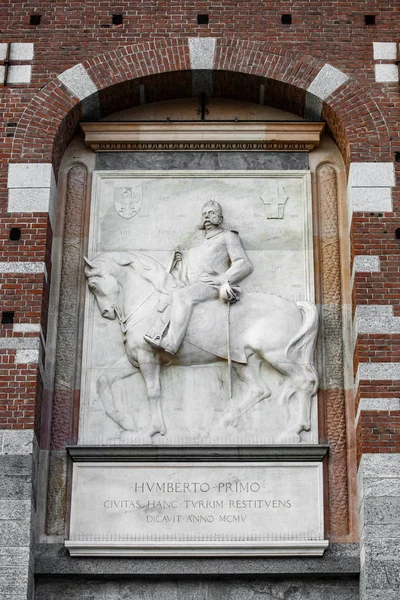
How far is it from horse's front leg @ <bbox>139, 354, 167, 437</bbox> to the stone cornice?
2.95 meters

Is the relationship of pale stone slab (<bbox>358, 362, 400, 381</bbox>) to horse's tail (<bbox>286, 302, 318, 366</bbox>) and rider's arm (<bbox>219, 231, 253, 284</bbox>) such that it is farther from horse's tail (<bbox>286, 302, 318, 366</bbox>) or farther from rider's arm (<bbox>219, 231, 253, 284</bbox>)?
rider's arm (<bbox>219, 231, 253, 284</bbox>)

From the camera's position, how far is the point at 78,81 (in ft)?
49.2

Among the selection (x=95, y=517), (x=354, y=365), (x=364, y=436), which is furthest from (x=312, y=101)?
(x=95, y=517)

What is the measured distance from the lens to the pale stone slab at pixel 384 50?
49.5 feet

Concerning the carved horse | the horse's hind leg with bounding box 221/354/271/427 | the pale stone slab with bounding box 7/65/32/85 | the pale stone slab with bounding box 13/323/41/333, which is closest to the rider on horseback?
the carved horse

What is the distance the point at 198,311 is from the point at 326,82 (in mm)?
3308

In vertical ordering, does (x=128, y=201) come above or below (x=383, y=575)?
above

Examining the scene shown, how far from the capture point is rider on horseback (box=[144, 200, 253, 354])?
1391 cm

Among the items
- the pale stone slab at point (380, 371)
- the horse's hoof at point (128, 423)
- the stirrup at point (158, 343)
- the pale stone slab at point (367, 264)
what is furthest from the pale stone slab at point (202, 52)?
the horse's hoof at point (128, 423)

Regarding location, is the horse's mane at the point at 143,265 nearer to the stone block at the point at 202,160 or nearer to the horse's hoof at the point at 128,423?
the stone block at the point at 202,160

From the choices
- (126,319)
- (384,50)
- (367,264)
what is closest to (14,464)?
(126,319)

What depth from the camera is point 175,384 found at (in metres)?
13.8

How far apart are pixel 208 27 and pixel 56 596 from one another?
715cm

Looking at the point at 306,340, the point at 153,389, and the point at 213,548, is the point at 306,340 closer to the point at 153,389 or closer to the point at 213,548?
the point at 153,389
